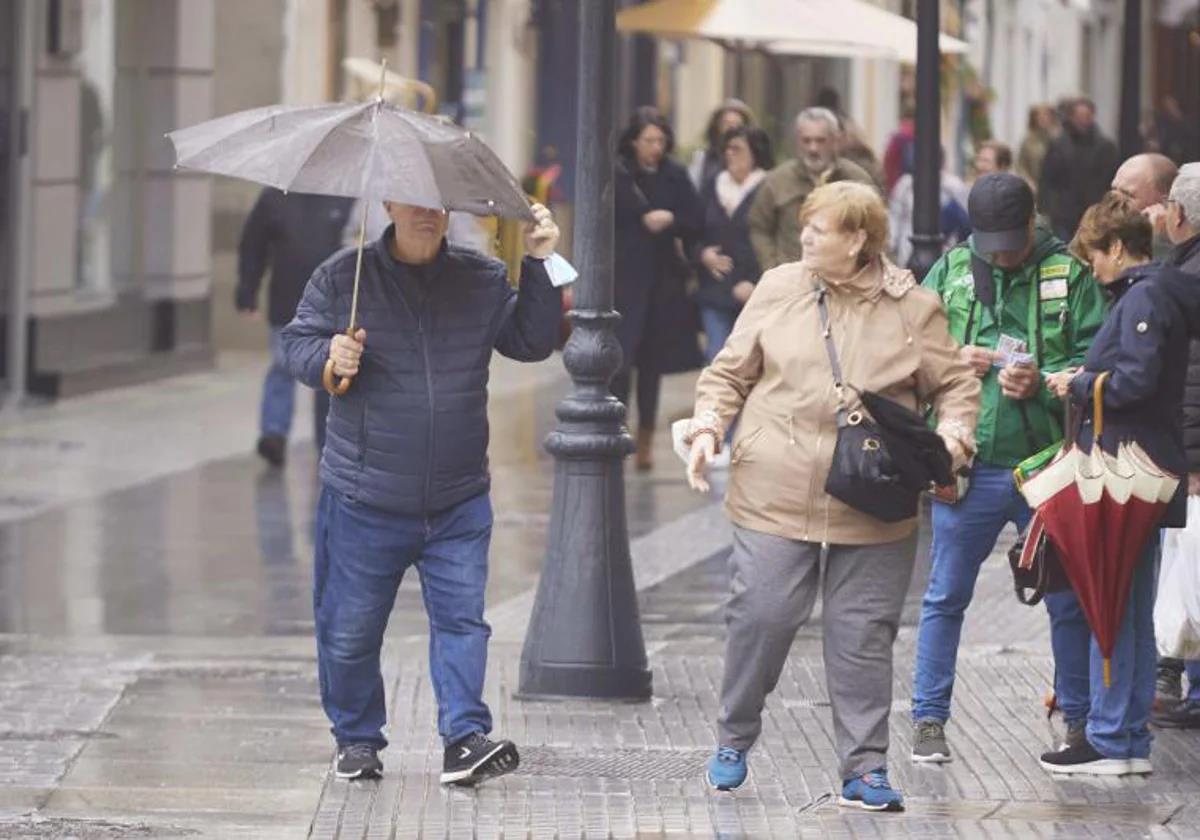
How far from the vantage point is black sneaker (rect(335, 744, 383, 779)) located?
8.15m

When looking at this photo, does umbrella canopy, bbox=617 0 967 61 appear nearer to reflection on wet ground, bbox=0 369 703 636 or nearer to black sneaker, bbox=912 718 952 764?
reflection on wet ground, bbox=0 369 703 636

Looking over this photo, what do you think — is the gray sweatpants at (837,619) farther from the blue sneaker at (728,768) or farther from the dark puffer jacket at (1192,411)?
the dark puffer jacket at (1192,411)

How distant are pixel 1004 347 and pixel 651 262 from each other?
8.03 metres

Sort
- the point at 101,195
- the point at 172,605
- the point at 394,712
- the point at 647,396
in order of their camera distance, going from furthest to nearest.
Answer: the point at 101,195, the point at 647,396, the point at 172,605, the point at 394,712

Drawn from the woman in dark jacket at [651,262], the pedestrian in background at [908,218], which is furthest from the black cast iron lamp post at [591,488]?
the pedestrian in background at [908,218]

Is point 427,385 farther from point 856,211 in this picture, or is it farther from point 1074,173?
point 1074,173

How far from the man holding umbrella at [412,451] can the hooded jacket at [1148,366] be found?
1403 mm

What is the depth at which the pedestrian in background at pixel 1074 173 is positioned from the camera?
23094 millimetres

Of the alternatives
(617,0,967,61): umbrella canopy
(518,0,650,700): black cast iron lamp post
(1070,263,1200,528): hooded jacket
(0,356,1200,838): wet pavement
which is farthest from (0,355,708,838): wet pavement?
(617,0,967,61): umbrella canopy

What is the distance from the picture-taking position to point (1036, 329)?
8.26 meters

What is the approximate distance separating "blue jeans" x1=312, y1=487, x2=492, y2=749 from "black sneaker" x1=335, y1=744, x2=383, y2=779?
2cm

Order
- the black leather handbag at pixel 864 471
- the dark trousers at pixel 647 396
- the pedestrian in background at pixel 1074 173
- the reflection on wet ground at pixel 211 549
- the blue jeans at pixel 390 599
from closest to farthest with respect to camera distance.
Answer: the black leather handbag at pixel 864 471 → the blue jeans at pixel 390 599 → the reflection on wet ground at pixel 211 549 → the dark trousers at pixel 647 396 → the pedestrian in background at pixel 1074 173

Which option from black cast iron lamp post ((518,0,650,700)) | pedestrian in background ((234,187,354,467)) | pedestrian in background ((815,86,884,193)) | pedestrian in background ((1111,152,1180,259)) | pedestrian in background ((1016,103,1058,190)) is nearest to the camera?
pedestrian in background ((1111,152,1180,259))

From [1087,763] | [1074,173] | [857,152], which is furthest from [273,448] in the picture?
[1074,173]
